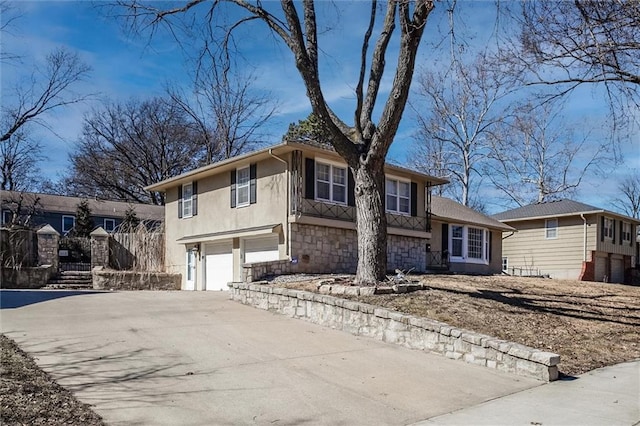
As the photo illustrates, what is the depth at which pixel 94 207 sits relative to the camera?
34.1 metres

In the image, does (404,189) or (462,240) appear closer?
(404,189)

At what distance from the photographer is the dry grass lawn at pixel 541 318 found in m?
8.80

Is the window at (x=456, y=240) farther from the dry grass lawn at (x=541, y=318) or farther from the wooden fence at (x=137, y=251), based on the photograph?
the wooden fence at (x=137, y=251)

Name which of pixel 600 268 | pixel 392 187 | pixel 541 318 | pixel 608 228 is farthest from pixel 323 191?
pixel 608 228

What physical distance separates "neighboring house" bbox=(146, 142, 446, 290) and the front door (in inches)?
1.6

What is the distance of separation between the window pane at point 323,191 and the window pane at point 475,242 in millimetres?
10400

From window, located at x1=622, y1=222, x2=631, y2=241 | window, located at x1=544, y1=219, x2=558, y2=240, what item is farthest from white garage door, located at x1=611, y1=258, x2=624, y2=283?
window, located at x1=544, y1=219, x2=558, y2=240

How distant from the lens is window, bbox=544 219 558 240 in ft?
95.1

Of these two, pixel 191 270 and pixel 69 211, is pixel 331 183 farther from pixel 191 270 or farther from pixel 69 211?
pixel 69 211

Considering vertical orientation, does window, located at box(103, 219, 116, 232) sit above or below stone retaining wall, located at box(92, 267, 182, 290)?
above

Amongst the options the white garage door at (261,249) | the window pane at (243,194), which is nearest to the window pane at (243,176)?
the window pane at (243,194)

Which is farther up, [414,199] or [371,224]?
[414,199]

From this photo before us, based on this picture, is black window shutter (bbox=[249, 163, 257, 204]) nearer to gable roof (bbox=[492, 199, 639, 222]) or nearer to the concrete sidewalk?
the concrete sidewalk

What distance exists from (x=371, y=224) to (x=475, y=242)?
15.0m
